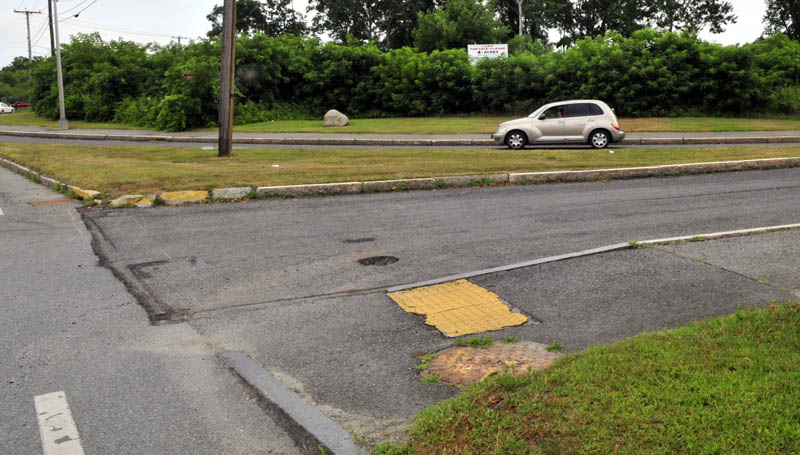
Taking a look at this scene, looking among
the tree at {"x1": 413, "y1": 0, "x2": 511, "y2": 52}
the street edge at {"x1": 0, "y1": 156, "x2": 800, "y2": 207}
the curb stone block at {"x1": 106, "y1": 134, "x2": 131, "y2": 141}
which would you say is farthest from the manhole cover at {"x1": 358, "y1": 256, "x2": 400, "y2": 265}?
the tree at {"x1": 413, "y1": 0, "x2": 511, "y2": 52}

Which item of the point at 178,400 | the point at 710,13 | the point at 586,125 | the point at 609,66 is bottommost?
the point at 178,400

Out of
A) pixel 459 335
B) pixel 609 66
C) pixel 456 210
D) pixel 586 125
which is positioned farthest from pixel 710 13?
pixel 459 335

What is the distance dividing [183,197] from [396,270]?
18.8ft

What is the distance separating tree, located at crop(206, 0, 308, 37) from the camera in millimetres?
77438

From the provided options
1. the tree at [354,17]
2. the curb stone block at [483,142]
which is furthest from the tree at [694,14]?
the curb stone block at [483,142]

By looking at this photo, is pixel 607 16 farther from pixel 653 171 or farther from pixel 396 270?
pixel 396 270

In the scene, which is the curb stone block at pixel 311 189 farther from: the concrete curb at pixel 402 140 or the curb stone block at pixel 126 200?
the concrete curb at pixel 402 140

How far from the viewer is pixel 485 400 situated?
3717 millimetres

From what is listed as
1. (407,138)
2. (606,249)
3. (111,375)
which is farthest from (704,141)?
(111,375)

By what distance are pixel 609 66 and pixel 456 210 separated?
24.6 metres

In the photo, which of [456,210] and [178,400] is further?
[456,210]

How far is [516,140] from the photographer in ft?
→ 71.1

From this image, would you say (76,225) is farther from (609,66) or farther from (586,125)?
(609,66)

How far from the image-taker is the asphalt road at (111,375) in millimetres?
3732
